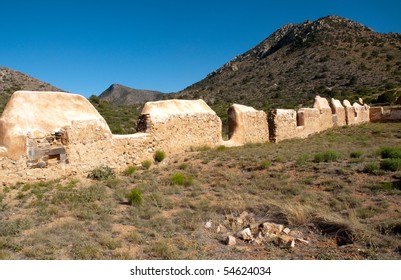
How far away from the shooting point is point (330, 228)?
5.36m

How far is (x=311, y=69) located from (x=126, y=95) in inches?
1425

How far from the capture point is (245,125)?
47.0 feet

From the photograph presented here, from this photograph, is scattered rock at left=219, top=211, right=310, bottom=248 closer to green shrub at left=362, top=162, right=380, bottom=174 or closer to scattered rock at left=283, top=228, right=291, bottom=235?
scattered rock at left=283, top=228, right=291, bottom=235

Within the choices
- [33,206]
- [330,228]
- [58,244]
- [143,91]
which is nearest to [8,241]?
[58,244]

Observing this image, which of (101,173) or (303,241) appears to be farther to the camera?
(101,173)

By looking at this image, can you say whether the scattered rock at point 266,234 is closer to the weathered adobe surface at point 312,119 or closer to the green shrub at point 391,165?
the green shrub at point 391,165

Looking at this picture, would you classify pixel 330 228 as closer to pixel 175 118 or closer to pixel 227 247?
pixel 227 247

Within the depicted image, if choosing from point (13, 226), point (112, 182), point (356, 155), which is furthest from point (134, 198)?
point (356, 155)

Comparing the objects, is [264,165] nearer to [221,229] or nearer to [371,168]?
[371,168]

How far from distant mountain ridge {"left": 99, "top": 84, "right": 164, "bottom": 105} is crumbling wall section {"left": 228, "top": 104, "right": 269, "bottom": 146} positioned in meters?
48.0

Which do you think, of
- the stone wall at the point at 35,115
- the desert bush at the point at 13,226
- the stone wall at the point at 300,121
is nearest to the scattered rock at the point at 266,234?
the desert bush at the point at 13,226

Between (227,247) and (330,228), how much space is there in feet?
5.30

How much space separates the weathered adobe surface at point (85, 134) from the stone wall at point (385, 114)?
13.4 meters

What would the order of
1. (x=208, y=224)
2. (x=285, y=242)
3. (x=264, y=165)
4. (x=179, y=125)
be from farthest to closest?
1. (x=179, y=125)
2. (x=264, y=165)
3. (x=208, y=224)
4. (x=285, y=242)
